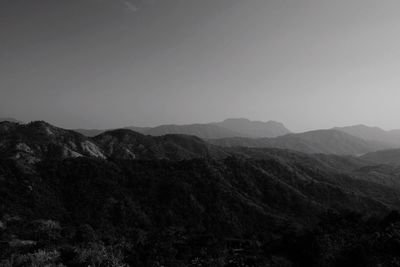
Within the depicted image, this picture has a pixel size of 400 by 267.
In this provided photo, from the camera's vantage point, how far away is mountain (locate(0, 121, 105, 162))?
122688 millimetres

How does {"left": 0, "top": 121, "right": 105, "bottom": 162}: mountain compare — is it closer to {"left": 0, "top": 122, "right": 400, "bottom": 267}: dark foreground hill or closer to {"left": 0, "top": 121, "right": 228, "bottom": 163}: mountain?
{"left": 0, "top": 121, "right": 228, "bottom": 163}: mountain

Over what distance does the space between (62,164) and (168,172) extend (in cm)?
3808

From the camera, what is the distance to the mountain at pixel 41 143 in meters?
123

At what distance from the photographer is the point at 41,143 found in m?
138

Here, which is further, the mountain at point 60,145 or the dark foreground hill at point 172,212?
the mountain at point 60,145

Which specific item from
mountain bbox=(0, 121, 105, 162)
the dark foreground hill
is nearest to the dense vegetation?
the dark foreground hill

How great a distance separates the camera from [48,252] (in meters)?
16.9

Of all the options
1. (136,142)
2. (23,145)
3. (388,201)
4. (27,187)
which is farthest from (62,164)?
(388,201)

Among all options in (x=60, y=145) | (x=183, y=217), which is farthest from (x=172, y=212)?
(x=60, y=145)

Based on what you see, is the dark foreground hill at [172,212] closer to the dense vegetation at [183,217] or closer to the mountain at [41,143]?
the dense vegetation at [183,217]

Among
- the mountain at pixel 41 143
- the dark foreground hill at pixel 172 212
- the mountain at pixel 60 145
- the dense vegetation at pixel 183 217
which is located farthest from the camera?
the mountain at pixel 60 145

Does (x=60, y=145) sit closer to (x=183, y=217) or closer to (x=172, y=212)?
(x=172, y=212)

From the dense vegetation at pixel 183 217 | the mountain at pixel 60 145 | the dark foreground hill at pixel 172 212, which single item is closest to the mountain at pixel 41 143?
the mountain at pixel 60 145

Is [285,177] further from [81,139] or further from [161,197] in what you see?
[81,139]
